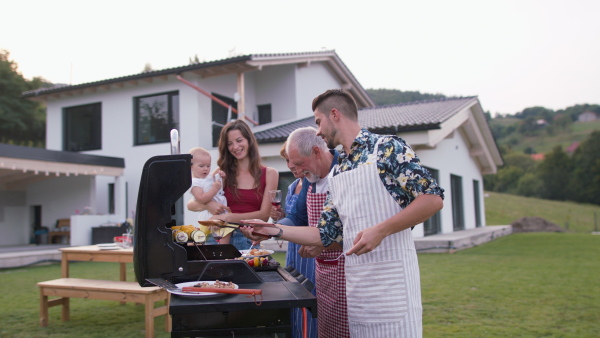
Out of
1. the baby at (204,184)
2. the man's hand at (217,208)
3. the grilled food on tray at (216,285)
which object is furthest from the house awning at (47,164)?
the grilled food on tray at (216,285)

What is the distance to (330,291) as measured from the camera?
2527mm

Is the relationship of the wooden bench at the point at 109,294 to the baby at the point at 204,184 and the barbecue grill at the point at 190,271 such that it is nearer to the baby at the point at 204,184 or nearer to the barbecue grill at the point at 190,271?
the baby at the point at 204,184

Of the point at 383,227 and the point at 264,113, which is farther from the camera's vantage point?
the point at 264,113

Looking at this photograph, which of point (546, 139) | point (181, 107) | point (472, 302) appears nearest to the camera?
point (472, 302)

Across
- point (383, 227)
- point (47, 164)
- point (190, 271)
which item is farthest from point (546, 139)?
point (190, 271)

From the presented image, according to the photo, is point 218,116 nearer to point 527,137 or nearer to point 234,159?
point 234,159

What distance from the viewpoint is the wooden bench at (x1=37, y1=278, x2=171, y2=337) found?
4.54 metres

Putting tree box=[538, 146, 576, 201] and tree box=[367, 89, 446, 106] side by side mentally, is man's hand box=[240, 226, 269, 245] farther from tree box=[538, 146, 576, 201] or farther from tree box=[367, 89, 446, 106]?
tree box=[538, 146, 576, 201]

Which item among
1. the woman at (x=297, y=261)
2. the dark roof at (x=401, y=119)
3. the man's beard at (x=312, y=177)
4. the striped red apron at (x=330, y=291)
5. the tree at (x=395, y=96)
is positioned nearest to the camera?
the striped red apron at (x=330, y=291)

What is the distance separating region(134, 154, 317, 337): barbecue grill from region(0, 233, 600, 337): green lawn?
2797 mm

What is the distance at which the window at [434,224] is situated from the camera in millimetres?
13123

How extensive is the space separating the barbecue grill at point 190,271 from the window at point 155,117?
40.6 feet

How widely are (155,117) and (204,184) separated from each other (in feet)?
38.2

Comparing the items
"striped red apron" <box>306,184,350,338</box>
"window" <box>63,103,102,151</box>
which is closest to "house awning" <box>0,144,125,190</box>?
"window" <box>63,103,102,151</box>
